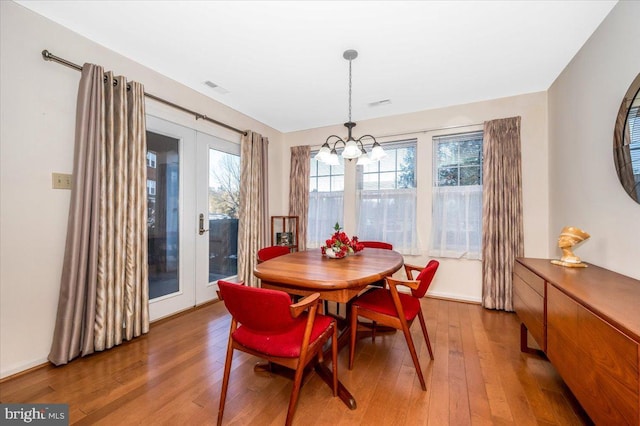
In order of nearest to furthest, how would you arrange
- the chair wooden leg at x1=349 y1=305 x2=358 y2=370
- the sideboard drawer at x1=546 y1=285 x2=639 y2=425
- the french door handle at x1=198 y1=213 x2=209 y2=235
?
the sideboard drawer at x1=546 y1=285 x2=639 y2=425 → the chair wooden leg at x1=349 y1=305 x2=358 y2=370 → the french door handle at x1=198 y1=213 x2=209 y2=235

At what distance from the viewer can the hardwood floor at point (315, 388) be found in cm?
149

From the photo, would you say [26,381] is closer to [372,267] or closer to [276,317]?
[276,317]

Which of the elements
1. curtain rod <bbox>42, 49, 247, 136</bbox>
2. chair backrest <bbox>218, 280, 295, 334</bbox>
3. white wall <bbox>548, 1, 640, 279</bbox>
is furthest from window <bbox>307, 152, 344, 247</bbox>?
chair backrest <bbox>218, 280, 295, 334</bbox>

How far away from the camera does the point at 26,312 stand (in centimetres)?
188

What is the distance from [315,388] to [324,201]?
2.89 m

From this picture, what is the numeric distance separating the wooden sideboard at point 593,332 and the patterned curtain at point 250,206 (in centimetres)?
312

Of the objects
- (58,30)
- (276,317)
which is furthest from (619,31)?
(58,30)

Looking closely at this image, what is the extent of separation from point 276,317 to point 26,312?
2060mm

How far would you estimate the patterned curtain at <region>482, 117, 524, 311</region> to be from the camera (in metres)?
3.05

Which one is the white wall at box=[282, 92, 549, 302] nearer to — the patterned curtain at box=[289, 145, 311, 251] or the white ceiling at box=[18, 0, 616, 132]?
the white ceiling at box=[18, 0, 616, 132]

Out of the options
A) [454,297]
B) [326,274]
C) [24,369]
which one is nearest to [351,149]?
[326,274]

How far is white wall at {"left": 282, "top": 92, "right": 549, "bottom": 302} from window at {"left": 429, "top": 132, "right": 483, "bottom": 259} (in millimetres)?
102

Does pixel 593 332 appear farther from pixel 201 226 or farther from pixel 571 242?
pixel 201 226

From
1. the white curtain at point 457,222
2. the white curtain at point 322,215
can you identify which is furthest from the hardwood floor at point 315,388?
the white curtain at point 322,215
